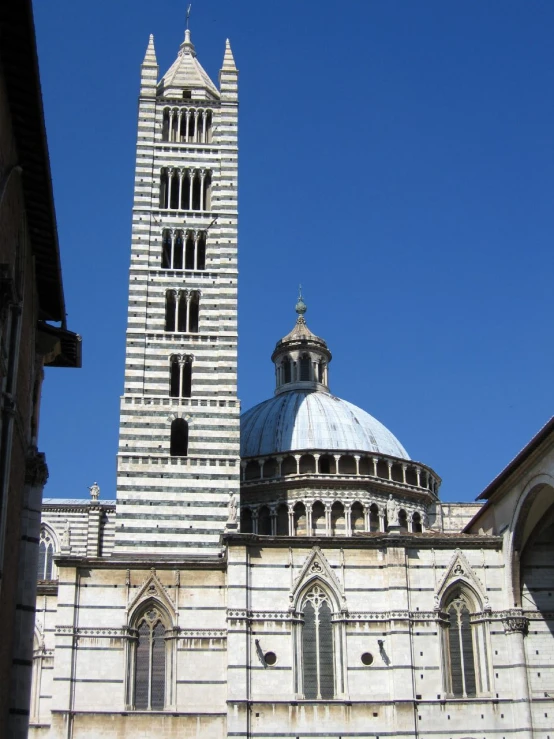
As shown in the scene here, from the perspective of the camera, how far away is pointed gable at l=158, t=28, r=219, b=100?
40656 mm

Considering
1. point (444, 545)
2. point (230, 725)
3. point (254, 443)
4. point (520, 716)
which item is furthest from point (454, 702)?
point (254, 443)

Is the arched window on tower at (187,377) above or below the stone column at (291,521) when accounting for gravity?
above

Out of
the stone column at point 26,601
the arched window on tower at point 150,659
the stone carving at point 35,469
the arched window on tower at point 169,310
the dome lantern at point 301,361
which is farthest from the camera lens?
the dome lantern at point 301,361

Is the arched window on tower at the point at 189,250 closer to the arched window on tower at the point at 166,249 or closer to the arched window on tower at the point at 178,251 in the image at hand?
the arched window on tower at the point at 178,251

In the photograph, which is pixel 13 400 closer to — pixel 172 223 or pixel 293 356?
pixel 172 223

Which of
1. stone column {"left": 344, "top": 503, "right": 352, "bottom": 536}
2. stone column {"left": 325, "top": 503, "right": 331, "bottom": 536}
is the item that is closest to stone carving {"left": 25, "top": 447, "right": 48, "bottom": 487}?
stone column {"left": 325, "top": 503, "right": 331, "bottom": 536}

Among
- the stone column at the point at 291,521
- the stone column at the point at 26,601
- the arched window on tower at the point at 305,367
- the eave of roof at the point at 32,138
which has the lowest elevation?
the stone column at the point at 26,601

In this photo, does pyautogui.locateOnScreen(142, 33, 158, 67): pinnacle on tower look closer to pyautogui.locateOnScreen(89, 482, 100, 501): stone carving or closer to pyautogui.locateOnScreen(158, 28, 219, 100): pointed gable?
pyautogui.locateOnScreen(158, 28, 219, 100): pointed gable

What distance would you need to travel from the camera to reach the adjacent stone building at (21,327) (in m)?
12.7

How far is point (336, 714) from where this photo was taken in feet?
86.0

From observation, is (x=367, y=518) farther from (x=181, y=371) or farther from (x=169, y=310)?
(x=169, y=310)

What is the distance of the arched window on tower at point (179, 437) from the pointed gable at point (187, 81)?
13.8 m

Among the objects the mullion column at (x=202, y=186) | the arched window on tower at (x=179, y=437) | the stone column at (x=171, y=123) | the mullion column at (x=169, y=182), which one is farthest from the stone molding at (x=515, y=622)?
the stone column at (x=171, y=123)

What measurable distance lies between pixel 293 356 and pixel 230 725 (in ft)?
71.8
